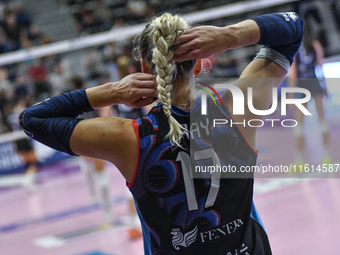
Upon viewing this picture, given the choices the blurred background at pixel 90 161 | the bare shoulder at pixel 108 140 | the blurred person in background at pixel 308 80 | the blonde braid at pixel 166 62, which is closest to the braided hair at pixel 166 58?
the blonde braid at pixel 166 62


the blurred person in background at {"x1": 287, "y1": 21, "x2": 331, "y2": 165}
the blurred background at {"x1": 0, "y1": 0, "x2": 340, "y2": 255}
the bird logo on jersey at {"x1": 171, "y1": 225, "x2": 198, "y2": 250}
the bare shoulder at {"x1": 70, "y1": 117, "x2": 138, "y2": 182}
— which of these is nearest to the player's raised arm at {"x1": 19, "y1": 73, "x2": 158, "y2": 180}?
the bare shoulder at {"x1": 70, "y1": 117, "x2": 138, "y2": 182}

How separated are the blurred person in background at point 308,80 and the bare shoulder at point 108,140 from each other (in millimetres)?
5135

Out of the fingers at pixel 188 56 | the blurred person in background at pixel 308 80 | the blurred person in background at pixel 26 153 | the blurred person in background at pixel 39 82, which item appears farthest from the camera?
the blurred person in background at pixel 39 82

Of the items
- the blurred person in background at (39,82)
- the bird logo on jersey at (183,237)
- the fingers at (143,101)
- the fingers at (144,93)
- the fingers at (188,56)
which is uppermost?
the blurred person in background at (39,82)

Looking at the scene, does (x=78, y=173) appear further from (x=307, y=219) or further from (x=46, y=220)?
(x=307, y=219)

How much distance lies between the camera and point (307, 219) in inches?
168

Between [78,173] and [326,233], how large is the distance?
286 inches

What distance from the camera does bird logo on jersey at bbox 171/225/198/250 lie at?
1426 millimetres

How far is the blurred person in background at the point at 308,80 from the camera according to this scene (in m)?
5.89

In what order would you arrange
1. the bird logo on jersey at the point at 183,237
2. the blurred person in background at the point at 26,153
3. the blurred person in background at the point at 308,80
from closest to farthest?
the bird logo on jersey at the point at 183,237
the blurred person in background at the point at 308,80
the blurred person in background at the point at 26,153

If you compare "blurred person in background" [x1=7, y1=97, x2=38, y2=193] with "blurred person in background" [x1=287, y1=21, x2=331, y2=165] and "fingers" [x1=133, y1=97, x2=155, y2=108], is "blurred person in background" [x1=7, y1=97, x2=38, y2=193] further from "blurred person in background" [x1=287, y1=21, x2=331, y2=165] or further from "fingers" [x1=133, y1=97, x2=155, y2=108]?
"fingers" [x1=133, y1=97, x2=155, y2=108]

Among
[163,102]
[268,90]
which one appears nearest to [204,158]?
[163,102]

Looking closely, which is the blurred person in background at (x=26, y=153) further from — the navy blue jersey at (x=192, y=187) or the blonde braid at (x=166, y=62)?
the blonde braid at (x=166, y=62)

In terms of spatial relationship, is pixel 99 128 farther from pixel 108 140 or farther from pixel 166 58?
pixel 166 58
